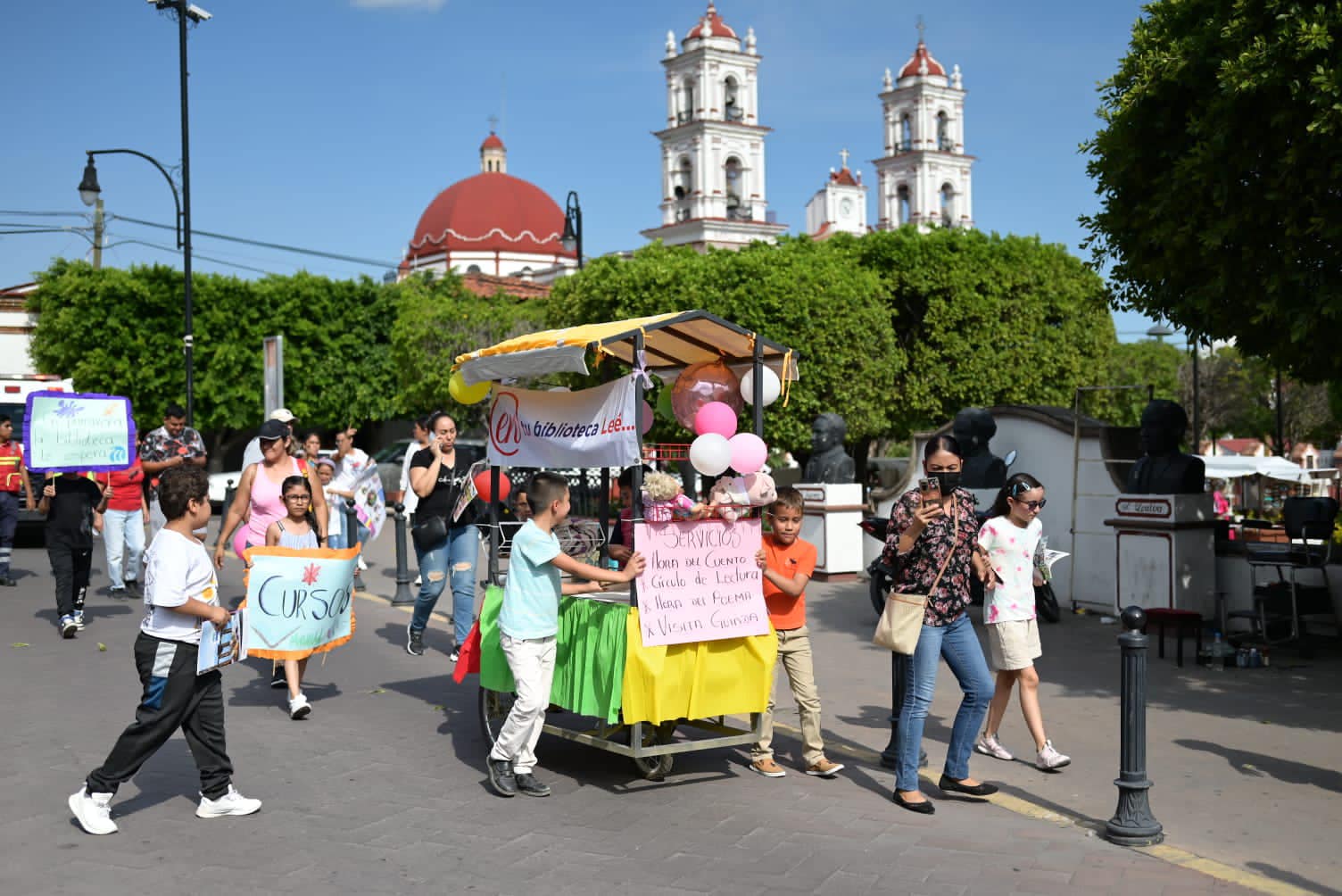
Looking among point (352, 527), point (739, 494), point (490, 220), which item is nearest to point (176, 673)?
point (739, 494)

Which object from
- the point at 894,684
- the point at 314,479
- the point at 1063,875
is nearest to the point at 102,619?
the point at 314,479

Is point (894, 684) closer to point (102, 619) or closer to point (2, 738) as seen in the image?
point (2, 738)

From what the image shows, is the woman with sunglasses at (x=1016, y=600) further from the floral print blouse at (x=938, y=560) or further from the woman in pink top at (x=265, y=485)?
the woman in pink top at (x=265, y=485)

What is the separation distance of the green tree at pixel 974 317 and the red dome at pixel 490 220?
183 feet

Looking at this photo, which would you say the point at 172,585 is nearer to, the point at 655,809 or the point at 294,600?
the point at 294,600

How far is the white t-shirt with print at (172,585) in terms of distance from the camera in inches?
221

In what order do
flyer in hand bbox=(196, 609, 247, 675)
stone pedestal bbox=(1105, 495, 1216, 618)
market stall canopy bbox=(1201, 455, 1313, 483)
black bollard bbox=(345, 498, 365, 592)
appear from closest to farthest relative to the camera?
1. flyer in hand bbox=(196, 609, 247, 675)
2. stone pedestal bbox=(1105, 495, 1216, 618)
3. black bollard bbox=(345, 498, 365, 592)
4. market stall canopy bbox=(1201, 455, 1313, 483)

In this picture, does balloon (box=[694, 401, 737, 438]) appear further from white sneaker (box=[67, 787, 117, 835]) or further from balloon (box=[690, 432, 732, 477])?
white sneaker (box=[67, 787, 117, 835])

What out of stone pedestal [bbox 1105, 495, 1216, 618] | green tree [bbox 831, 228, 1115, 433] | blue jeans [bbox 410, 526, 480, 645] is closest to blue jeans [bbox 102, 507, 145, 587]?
blue jeans [bbox 410, 526, 480, 645]

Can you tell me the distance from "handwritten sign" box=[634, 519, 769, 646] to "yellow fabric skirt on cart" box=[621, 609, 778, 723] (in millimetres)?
89

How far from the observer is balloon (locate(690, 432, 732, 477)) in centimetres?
642

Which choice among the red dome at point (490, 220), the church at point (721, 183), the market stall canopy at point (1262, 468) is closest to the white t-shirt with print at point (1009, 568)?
the market stall canopy at point (1262, 468)

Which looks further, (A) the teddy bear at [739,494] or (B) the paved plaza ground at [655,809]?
(A) the teddy bear at [739,494]

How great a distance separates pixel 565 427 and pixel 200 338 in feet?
101
